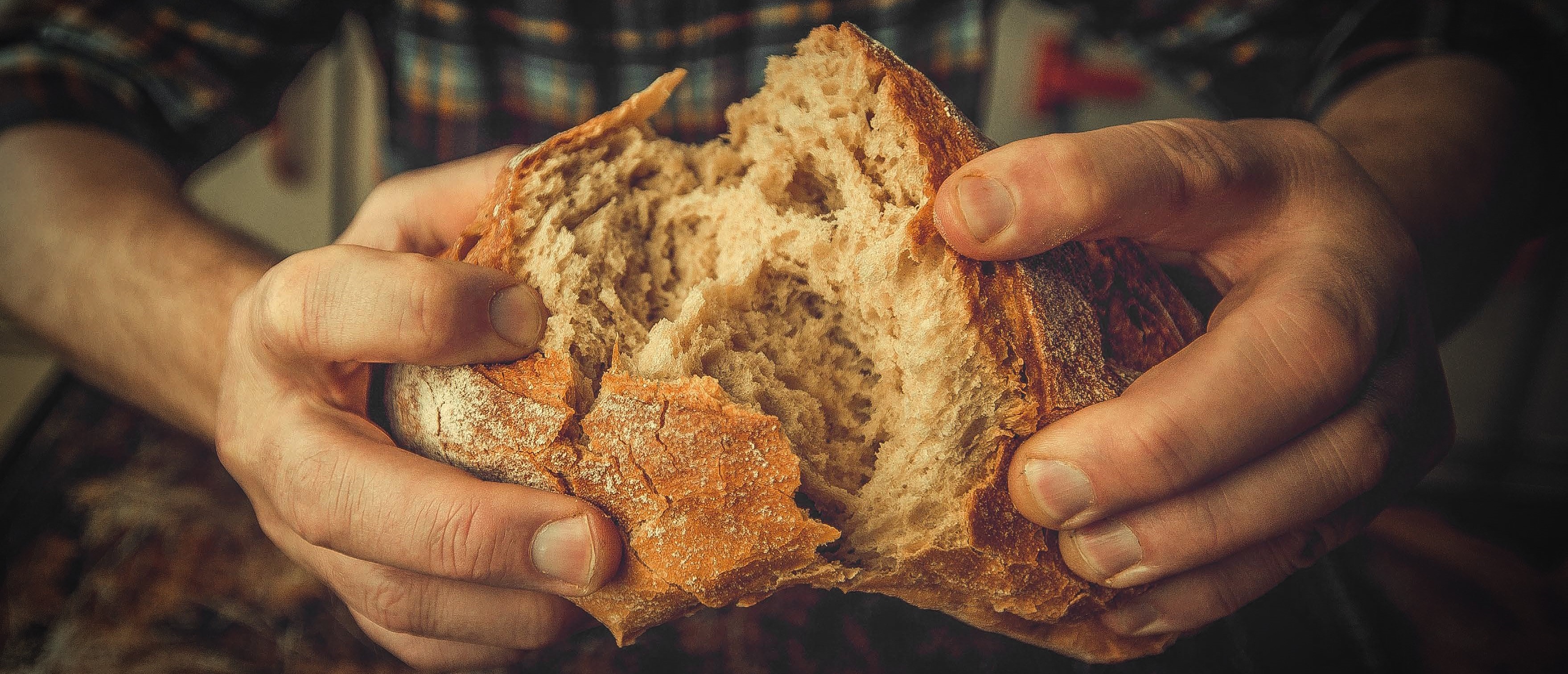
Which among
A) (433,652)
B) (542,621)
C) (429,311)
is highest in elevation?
(429,311)

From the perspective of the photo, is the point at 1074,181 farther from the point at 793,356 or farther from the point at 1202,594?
the point at 1202,594

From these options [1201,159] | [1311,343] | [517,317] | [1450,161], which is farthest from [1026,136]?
[517,317]

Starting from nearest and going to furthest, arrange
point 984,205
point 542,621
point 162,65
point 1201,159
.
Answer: point 984,205
point 1201,159
point 542,621
point 162,65

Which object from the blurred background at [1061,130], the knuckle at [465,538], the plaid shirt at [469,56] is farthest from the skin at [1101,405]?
the plaid shirt at [469,56]

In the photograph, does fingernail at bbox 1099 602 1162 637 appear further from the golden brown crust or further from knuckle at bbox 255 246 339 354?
knuckle at bbox 255 246 339 354

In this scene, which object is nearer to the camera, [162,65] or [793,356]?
[793,356]

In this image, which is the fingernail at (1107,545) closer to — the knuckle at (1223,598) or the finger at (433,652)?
the knuckle at (1223,598)
